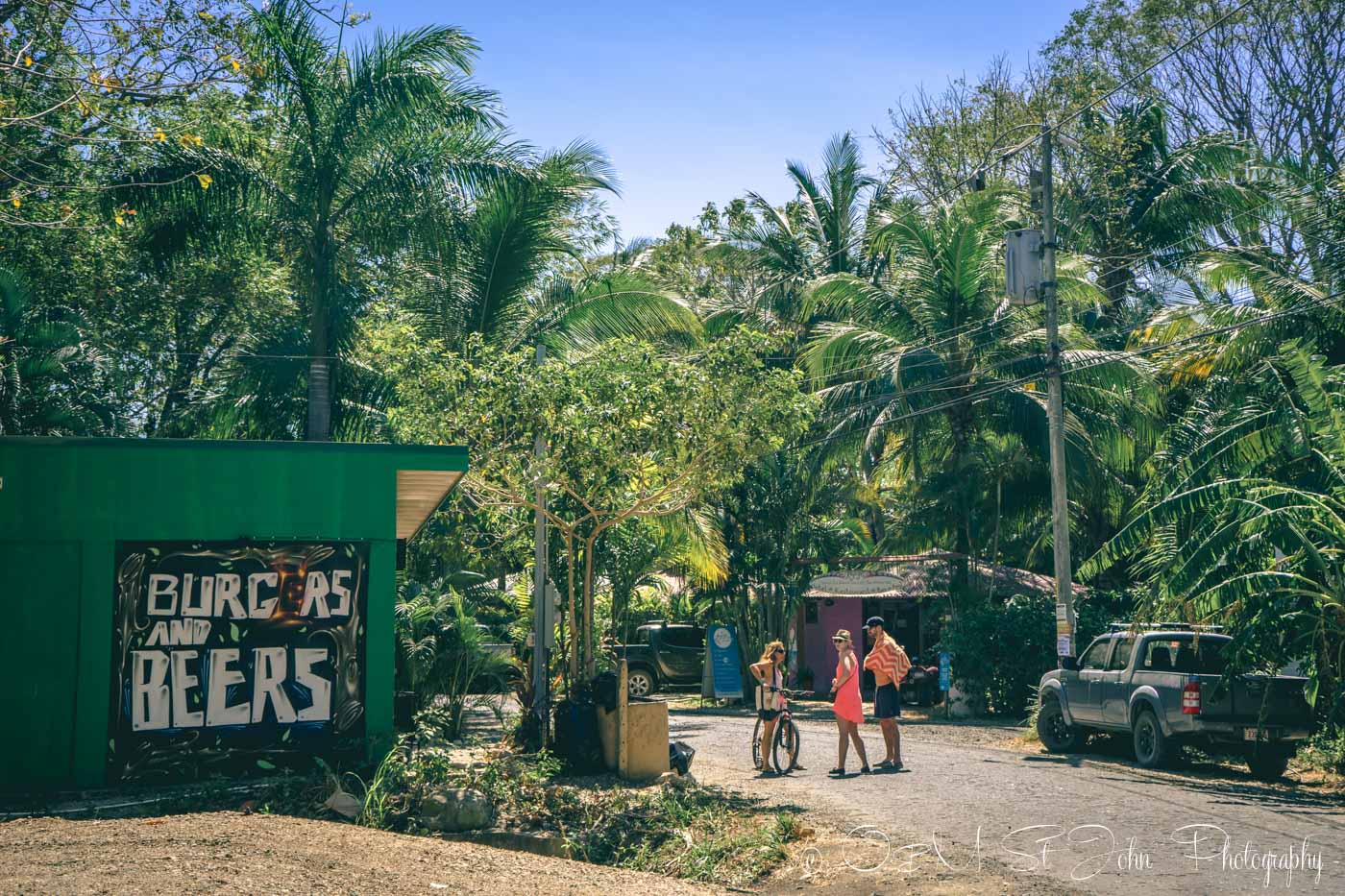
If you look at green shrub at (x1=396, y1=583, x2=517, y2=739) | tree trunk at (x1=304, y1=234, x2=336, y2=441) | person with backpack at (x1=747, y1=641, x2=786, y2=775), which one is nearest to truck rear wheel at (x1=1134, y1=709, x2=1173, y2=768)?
person with backpack at (x1=747, y1=641, x2=786, y2=775)

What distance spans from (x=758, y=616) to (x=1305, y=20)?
2017 cm

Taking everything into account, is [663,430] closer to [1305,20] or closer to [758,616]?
[758,616]

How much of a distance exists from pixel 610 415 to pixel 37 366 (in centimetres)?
1463

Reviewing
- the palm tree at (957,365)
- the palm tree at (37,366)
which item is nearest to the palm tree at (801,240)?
the palm tree at (957,365)

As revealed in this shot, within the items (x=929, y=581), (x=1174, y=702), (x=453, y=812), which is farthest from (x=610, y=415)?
(x=929, y=581)

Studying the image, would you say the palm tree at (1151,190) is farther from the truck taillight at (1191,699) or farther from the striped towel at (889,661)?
the striped towel at (889,661)

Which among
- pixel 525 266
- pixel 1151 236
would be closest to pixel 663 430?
pixel 525 266

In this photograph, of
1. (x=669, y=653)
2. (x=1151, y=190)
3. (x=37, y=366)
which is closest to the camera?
(x=37, y=366)

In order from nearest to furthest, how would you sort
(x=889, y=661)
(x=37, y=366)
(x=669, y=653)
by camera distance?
(x=889, y=661), (x=37, y=366), (x=669, y=653)

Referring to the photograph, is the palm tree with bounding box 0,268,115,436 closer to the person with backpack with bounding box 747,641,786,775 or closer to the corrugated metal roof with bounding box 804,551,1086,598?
the person with backpack with bounding box 747,641,786,775

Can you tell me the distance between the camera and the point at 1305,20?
30.4m

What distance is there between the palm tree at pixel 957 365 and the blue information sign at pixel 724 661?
4.76 meters

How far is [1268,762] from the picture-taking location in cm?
1441

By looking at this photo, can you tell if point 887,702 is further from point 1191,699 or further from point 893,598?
point 893,598
